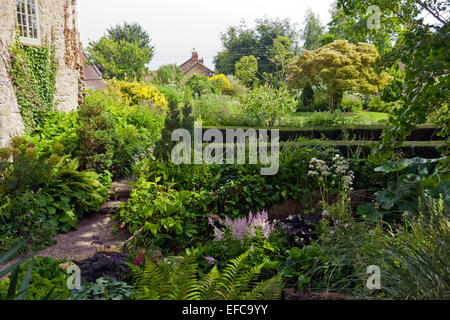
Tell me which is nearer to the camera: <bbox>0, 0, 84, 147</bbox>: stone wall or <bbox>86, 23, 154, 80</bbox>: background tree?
<bbox>0, 0, 84, 147</bbox>: stone wall

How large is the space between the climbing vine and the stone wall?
13 centimetres

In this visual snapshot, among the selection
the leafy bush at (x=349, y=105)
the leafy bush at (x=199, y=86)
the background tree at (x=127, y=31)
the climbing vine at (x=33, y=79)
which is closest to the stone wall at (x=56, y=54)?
the climbing vine at (x=33, y=79)

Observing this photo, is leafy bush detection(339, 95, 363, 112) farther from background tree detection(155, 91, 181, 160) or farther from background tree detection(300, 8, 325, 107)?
background tree detection(300, 8, 325, 107)

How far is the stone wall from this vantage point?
555 centimetres

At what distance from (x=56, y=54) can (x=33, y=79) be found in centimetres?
116

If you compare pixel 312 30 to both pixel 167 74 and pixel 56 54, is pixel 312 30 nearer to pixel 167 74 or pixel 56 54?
pixel 167 74

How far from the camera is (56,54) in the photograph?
7.11m

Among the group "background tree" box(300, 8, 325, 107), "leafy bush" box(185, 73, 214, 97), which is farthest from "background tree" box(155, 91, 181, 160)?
"background tree" box(300, 8, 325, 107)

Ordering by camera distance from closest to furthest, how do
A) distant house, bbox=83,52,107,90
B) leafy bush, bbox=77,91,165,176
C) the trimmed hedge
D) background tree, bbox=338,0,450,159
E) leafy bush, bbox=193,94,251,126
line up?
1. background tree, bbox=338,0,450,159
2. leafy bush, bbox=77,91,165,176
3. the trimmed hedge
4. leafy bush, bbox=193,94,251,126
5. distant house, bbox=83,52,107,90

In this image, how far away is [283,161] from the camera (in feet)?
15.8

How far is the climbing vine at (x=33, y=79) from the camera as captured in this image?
19.2 feet

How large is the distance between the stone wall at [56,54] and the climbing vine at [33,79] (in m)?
0.13

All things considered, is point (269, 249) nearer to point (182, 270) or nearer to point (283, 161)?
point (182, 270)

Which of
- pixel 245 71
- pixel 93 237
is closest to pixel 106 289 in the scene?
pixel 93 237
